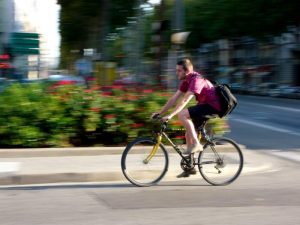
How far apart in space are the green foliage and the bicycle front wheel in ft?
8.97

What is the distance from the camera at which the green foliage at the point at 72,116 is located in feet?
34.6

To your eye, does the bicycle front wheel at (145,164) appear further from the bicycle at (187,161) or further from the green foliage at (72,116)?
the green foliage at (72,116)

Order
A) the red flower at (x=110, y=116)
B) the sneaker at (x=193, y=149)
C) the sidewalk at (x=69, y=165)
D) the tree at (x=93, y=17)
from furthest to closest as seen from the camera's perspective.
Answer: the tree at (x=93, y=17)
the red flower at (x=110, y=116)
the sidewalk at (x=69, y=165)
the sneaker at (x=193, y=149)

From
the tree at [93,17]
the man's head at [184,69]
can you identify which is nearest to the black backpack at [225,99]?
the man's head at [184,69]

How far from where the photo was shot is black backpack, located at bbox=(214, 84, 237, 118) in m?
7.84

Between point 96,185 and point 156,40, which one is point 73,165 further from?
point 156,40

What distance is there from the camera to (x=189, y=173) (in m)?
8.22

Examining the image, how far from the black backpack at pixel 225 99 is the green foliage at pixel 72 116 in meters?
3.05

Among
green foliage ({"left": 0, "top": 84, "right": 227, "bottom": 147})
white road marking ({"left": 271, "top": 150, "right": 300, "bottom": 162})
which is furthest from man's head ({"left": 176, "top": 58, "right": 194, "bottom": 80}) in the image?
white road marking ({"left": 271, "top": 150, "right": 300, "bottom": 162})

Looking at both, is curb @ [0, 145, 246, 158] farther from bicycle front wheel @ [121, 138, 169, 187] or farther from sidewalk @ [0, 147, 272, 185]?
bicycle front wheel @ [121, 138, 169, 187]

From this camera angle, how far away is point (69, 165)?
30.6 ft

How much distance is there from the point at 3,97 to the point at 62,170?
2.73m

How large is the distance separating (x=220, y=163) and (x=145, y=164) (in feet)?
3.42

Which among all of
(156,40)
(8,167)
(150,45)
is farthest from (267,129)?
(150,45)
